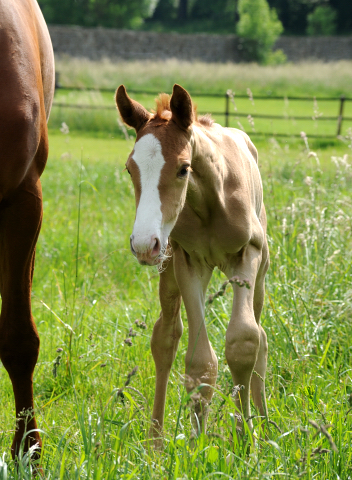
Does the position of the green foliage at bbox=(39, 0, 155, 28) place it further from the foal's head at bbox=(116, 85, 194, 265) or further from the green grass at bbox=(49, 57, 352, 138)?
the foal's head at bbox=(116, 85, 194, 265)

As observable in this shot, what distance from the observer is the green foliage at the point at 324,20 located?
52375 mm

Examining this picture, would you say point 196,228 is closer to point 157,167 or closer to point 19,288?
point 157,167

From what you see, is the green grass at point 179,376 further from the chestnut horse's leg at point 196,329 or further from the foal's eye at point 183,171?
the foal's eye at point 183,171

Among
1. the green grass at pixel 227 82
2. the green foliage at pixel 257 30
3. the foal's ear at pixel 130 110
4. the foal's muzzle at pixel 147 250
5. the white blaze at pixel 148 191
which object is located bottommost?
the green grass at pixel 227 82

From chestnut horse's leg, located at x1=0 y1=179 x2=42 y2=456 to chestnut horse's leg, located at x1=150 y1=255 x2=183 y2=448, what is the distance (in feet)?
2.07

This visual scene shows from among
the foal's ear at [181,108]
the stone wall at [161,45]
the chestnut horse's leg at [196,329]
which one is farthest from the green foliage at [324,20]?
the foal's ear at [181,108]

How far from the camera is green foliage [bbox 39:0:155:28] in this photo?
52.8 meters

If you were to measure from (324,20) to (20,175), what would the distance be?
56.3 meters

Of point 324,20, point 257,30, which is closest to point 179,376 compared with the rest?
point 257,30

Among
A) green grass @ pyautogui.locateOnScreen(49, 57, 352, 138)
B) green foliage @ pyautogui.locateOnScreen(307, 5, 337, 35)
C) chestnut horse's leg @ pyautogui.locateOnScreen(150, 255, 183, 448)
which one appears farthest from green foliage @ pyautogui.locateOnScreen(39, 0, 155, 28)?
chestnut horse's leg @ pyautogui.locateOnScreen(150, 255, 183, 448)

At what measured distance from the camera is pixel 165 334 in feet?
9.24

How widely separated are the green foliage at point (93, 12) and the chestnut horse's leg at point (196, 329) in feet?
180

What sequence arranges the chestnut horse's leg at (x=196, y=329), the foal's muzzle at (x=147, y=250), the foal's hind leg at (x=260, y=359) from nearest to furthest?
the foal's muzzle at (x=147, y=250) → the chestnut horse's leg at (x=196, y=329) → the foal's hind leg at (x=260, y=359)

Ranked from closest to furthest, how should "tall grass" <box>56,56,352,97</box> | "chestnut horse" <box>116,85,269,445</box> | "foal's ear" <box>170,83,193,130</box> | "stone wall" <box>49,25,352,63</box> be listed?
"chestnut horse" <box>116,85,269,445</box> → "foal's ear" <box>170,83,193,130</box> → "tall grass" <box>56,56,352,97</box> → "stone wall" <box>49,25,352,63</box>
